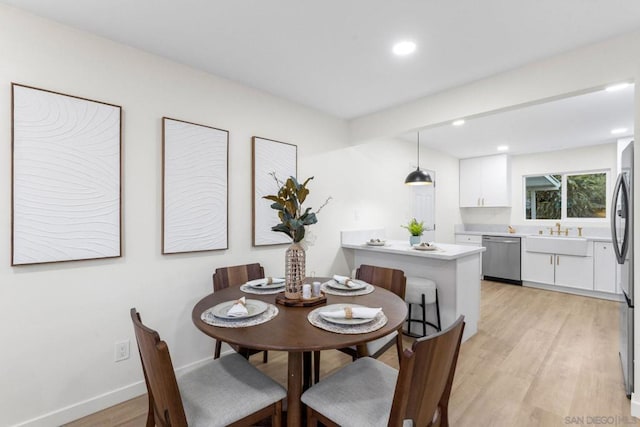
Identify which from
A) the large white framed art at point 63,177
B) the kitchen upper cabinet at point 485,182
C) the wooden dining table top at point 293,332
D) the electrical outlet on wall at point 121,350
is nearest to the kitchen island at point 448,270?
the wooden dining table top at point 293,332

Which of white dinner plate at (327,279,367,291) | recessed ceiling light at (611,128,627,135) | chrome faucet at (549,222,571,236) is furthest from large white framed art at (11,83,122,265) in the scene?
chrome faucet at (549,222,571,236)

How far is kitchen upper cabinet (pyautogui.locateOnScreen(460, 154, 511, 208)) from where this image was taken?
5.56 metres

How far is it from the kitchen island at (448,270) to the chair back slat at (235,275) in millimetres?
1410

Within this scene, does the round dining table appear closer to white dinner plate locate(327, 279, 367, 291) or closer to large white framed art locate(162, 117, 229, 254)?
white dinner plate locate(327, 279, 367, 291)

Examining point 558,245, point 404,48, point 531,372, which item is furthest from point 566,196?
point 404,48

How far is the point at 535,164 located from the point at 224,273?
5759 millimetres

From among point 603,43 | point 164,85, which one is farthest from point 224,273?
point 603,43

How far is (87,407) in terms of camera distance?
6.36 ft

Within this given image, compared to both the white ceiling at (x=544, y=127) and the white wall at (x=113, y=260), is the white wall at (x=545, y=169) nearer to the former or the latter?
the white ceiling at (x=544, y=127)

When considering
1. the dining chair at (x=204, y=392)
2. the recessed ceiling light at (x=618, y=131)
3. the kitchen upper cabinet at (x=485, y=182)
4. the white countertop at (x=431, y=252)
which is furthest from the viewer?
the kitchen upper cabinet at (x=485, y=182)

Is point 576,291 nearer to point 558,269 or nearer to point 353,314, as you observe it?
point 558,269

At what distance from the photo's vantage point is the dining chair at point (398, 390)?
1.00 m

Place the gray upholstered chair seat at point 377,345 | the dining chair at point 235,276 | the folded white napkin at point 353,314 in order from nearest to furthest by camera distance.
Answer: the folded white napkin at point 353,314 → the dining chair at point 235,276 → the gray upholstered chair seat at point 377,345

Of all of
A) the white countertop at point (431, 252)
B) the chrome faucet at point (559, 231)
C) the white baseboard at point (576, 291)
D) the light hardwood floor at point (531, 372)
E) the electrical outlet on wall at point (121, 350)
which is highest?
the chrome faucet at point (559, 231)
